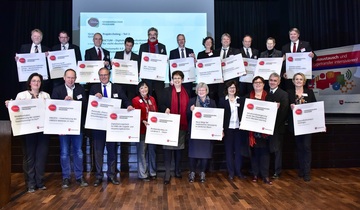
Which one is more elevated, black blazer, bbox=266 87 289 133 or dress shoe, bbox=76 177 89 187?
black blazer, bbox=266 87 289 133

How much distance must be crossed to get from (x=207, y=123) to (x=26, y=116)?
218 cm

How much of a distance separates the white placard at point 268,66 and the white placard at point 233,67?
0.96 feet

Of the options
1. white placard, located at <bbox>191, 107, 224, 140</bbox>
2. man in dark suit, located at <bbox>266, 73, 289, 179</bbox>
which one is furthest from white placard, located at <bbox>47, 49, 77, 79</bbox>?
man in dark suit, located at <bbox>266, 73, 289, 179</bbox>

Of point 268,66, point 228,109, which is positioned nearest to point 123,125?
point 228,109

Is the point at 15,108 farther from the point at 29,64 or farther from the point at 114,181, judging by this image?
the point at 114,181

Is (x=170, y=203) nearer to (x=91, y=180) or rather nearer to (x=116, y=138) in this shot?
(x=116, y=138)

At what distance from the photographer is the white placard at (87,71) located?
4.95m

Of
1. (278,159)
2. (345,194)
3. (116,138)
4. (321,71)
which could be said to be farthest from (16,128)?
(321,71)

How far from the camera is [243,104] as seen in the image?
4.31 meters

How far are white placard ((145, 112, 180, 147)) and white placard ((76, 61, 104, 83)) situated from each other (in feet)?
4.50

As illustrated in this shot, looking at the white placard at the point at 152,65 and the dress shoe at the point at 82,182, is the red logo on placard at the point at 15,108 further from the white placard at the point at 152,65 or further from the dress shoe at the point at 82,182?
the white placard at the point at 152,65

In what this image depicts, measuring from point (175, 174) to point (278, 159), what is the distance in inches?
57.9

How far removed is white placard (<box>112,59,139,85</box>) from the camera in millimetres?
4910

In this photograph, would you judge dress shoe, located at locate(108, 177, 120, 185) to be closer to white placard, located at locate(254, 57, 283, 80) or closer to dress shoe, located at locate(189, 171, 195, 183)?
dress shoe, located at locate(189, 171, 195, 183)
